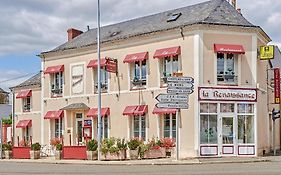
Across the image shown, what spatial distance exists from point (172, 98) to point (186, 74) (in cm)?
382

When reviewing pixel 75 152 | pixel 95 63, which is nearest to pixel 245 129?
pixel 75 152

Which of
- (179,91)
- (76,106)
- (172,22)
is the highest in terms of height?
(172,22)

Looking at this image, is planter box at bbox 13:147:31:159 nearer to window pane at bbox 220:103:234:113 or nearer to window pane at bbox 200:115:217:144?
window pane at bbox 200:115:217:144

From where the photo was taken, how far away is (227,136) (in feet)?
105

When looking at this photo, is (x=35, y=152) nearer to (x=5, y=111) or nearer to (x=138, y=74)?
(x=138, y=74)

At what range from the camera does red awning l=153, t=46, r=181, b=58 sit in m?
32.3

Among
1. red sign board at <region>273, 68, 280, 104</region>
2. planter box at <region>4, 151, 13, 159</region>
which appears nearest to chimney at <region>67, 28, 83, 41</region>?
planter box at <region>4, 151, 13, 159</region>

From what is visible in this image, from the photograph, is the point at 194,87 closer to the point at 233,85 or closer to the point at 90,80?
the point at 233,85

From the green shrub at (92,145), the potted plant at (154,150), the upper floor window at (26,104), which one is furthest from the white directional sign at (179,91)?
the upper floor window at (26,104)

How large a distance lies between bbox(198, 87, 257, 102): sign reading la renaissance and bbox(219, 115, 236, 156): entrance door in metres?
1.18

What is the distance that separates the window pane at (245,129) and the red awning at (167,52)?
18.2ft

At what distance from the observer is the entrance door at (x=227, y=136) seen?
104 feet

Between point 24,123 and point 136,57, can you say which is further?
point 24,123

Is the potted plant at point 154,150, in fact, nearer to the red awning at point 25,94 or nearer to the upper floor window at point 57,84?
the upper floor window at point 57,84
